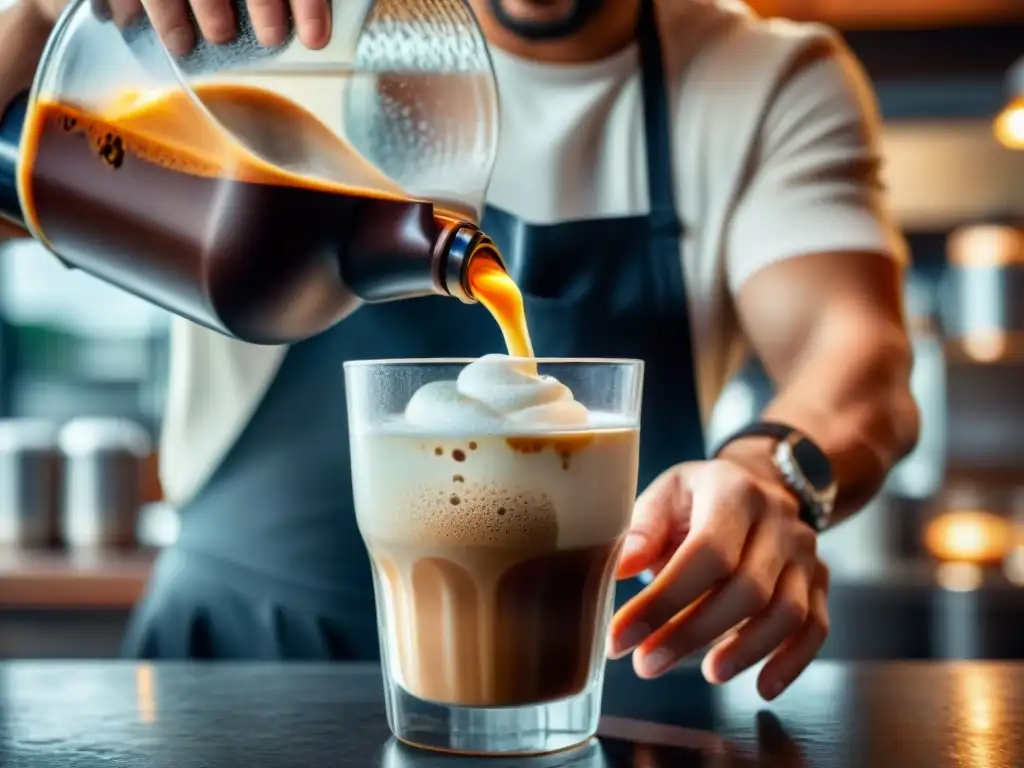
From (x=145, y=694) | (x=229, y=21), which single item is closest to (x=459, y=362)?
(x=229, y=21)

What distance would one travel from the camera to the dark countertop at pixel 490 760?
0.78 metres

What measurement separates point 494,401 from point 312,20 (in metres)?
0.30

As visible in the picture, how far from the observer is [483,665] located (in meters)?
0.81

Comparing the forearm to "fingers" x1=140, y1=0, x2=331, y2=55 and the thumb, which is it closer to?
the thumb

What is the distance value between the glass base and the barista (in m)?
0.66

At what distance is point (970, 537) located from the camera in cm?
335

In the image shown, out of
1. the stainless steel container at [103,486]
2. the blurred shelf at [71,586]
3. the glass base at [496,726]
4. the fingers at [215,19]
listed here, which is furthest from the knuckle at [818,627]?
the stainless steel container at [103,486]

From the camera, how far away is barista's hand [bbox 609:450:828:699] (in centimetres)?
87

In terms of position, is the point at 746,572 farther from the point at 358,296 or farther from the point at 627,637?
the point at 358,296

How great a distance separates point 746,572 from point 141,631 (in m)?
0.93

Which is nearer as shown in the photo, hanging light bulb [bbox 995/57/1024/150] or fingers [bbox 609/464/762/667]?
fingers [bbox 609/464/762/667]

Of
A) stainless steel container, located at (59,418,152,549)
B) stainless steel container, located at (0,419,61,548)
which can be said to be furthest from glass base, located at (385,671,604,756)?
stainless steel container, located at (0,419,61,548)

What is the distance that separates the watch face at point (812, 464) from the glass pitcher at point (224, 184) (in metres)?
0.42

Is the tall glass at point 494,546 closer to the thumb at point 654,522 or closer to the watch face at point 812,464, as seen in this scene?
the thumb at point 654,522
